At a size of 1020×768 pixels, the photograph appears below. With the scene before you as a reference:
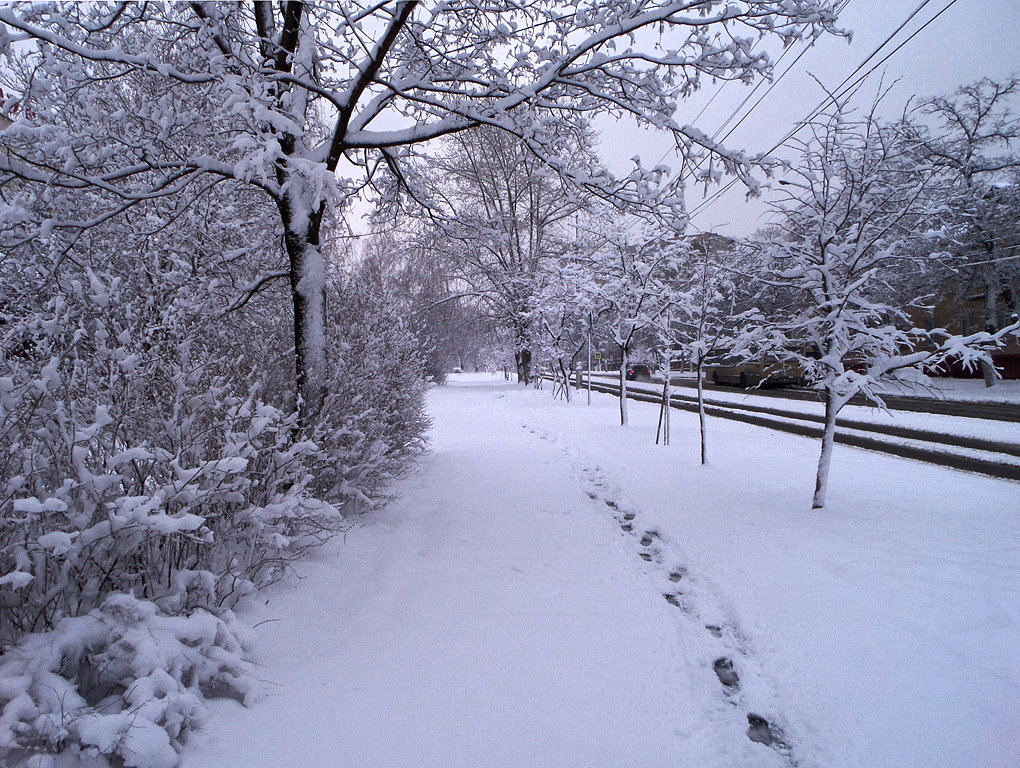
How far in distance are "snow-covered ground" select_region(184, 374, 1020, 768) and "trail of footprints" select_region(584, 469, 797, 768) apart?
19 millimetres

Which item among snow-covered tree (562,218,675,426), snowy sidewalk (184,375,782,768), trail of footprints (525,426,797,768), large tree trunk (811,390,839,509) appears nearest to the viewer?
snowy sidewalk (184,375,782,768)

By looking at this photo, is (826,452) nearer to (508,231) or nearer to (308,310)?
(308,310)

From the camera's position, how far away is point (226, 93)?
138 inches

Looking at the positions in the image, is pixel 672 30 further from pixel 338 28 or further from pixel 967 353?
pixel 967 353

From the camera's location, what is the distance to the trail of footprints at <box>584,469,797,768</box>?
2.16 metres

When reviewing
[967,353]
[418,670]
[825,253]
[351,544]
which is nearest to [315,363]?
[351,544]

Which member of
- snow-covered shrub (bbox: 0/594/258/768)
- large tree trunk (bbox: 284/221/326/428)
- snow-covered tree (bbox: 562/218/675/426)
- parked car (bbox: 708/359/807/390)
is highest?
snow-covered tree (bbox: 562/218/675/426)

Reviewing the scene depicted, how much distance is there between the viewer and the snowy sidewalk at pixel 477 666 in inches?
78.5

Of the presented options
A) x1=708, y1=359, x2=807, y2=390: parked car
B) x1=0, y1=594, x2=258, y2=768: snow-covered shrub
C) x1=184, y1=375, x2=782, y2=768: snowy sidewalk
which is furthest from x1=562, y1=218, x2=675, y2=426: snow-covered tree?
x1=708, y1=359, x2=807, y2=390: parked car

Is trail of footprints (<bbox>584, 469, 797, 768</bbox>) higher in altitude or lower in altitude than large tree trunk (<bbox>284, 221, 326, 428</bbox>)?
lower

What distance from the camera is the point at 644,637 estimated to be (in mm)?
2857

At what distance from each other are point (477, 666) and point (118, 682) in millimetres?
1514

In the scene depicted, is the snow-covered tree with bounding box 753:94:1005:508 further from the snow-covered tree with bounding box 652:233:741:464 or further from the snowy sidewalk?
the snowy sidewalk

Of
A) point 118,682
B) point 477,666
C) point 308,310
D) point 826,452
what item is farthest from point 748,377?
point 118,682
